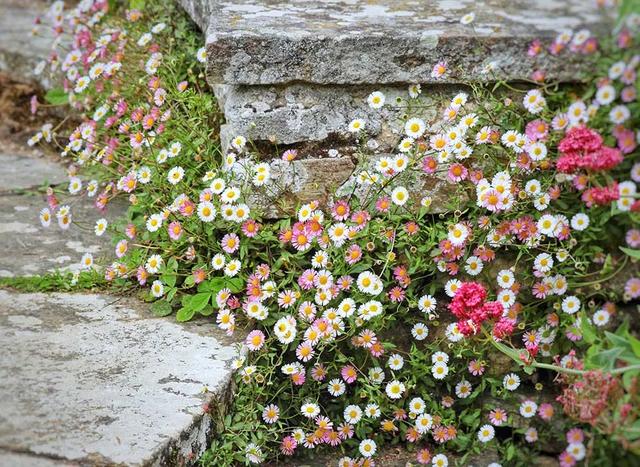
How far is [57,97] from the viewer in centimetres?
389

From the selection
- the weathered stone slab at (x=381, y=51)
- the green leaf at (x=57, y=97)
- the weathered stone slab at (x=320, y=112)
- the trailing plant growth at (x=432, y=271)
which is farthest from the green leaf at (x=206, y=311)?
the green leaf at (x=57, y=97)

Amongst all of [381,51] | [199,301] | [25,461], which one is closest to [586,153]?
Answer: [381,51]

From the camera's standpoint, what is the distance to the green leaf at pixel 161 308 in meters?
2.65

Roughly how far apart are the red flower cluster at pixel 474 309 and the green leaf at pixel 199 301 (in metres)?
0.78

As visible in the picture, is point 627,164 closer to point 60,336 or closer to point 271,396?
point 271,396

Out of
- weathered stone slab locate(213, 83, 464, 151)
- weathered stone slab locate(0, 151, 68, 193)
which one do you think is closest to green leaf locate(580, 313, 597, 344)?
weathered stone slab locate(213, 83, 464, 151)

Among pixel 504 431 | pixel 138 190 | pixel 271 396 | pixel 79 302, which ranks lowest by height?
pixel 504 431

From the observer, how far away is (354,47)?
2.64 metres

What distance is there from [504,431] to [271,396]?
0.82 metres

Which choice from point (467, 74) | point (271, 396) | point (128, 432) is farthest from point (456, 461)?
point (467, 74)

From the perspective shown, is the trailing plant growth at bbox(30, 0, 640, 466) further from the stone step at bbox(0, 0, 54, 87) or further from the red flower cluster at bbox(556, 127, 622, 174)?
the stone step at bbox(0, 0, 54, 87)

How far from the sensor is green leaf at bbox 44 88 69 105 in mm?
3857

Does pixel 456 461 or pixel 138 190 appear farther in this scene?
pixel 138 190

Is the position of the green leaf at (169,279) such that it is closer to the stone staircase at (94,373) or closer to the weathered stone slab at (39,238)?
the stone staircase at (94,373)
